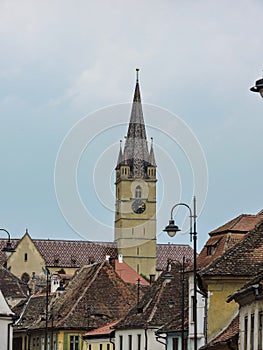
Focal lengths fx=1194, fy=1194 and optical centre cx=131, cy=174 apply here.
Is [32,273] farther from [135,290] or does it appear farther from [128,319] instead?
[128,319]

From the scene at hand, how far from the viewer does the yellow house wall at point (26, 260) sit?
192 meters

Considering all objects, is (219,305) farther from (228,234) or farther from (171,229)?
(171,229)

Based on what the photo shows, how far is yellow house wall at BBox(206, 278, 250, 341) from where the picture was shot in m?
46.1

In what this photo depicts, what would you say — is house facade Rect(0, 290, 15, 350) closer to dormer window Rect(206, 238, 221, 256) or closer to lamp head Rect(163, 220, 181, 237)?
dormer window Rect(206, 238, 221, 256)

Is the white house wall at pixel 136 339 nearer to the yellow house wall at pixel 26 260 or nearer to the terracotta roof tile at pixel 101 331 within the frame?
the terracotta roof tile at pixel 101 331

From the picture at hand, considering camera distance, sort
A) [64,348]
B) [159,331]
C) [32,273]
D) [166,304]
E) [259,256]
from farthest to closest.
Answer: [32,273] < [64,348] < [166,304] < [159,331] < [259,256]

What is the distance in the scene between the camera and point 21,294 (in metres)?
119

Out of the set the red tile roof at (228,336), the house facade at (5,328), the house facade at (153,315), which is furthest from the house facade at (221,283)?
the house facade at (153,315)

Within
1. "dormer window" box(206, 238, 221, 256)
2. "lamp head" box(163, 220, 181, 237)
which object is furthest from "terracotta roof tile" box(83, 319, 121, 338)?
"lamp head" box(163, 220, 181, 237)

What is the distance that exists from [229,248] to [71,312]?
1601 inches

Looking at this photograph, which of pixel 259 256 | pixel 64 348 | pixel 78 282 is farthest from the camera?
pixel 78 282

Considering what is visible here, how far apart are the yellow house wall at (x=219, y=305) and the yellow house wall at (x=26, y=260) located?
5727 inches

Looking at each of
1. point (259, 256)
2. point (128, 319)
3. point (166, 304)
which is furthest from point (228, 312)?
point (128, 319)

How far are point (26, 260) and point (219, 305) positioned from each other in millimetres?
149310
